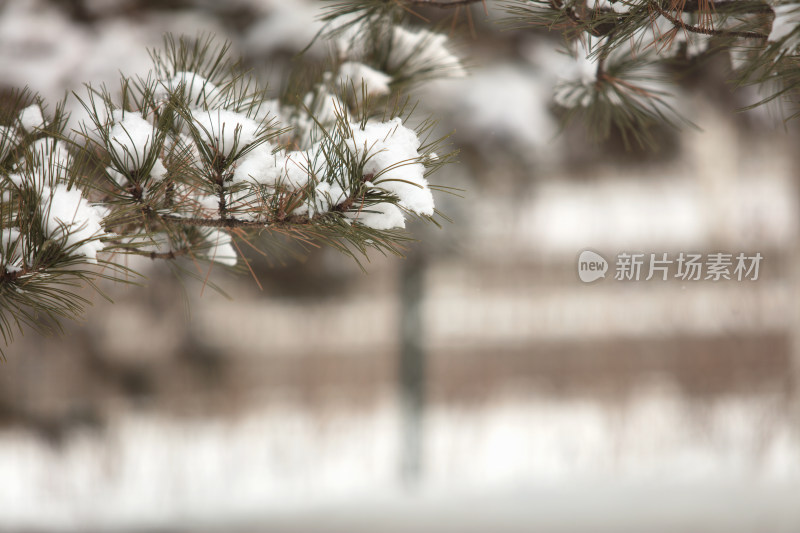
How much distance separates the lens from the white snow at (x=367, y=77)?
0.83 m

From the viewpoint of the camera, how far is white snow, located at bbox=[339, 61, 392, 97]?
831 millimetres

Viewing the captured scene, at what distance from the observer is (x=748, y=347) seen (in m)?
2.11

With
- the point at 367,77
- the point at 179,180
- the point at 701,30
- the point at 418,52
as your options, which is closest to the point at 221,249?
the point at 179,180

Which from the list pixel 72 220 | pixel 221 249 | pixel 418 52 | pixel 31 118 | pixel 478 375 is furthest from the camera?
pixel 478 375

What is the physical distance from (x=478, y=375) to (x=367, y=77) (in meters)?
1.53

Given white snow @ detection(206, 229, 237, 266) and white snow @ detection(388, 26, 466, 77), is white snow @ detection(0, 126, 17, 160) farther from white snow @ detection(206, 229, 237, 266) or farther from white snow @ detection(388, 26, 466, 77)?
white snow @ detection(388, 26, 466, 77)

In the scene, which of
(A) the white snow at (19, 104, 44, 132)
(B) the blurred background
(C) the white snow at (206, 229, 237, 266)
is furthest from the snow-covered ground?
(A) the white snow at (19, 104, 44, 132)

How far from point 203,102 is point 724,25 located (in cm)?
70

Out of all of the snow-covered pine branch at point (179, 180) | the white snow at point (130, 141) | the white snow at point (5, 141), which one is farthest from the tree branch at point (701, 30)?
the white snow at point (5, 141)

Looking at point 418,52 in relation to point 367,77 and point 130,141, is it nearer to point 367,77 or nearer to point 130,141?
point 367,77

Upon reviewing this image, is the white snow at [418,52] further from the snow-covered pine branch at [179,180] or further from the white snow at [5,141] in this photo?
the white snow at [5,141]

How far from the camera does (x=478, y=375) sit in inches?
83.7

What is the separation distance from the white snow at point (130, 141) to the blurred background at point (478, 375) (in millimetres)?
1401

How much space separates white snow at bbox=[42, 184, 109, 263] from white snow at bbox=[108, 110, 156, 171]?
6cm
